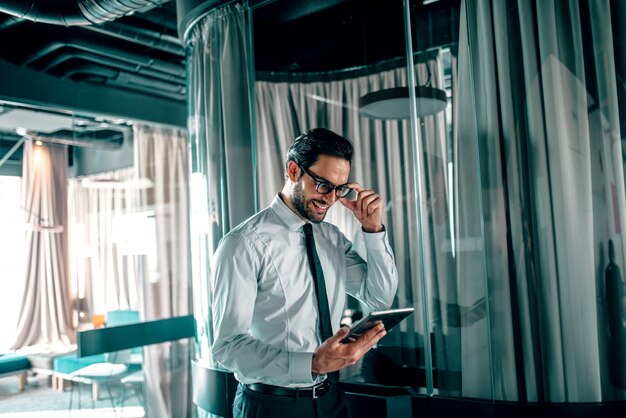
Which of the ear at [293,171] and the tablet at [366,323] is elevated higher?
the ear at [293,171]

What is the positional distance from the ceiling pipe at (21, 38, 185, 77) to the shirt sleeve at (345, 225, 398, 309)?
3551 mm

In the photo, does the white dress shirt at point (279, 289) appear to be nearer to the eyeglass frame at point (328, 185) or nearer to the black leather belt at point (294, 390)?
the black leather belt at point (294, 390)

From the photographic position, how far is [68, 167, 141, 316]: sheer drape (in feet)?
18.9

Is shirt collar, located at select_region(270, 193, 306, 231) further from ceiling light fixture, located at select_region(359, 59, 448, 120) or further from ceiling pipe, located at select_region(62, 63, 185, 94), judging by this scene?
ceiling pipe, located at select_region(62, 63, 185, 94)

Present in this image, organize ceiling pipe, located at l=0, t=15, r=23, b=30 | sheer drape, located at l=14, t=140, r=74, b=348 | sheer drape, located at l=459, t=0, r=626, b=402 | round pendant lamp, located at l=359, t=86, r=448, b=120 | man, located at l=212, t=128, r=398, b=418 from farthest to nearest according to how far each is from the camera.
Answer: sheer drape, located at l=14, t=140, r=74, b=348
ceiling pipe, located at l=0, t=15, r=23, b=30
round pendant lamp, located at l=359, t=86, r=448, b=120
sheer drape, located at l=459, t=0, r=626, b=402
man, located at l=212, t=128, r=398, b=418

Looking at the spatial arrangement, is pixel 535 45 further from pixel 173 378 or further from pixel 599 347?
pixel 173 378

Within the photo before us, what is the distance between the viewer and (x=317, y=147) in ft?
6.17

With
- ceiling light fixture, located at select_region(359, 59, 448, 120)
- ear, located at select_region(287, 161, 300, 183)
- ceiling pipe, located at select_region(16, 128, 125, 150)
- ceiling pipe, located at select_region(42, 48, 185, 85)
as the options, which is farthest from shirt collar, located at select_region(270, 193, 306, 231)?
ceiling pipe, located at select_region(16, 128, 125, 150)

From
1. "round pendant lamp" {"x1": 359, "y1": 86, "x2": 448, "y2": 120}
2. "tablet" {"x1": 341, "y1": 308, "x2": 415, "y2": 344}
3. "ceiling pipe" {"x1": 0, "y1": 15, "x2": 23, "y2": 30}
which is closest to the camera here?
"tablet" {"x1": 341, "y1": 308, "x2": 415, "y2": 344}

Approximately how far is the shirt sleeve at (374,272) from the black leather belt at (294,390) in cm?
42

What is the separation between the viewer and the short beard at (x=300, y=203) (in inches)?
75.9

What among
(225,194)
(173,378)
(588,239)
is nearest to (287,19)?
(225,194)

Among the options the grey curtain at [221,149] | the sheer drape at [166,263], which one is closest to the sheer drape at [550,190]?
the grey curtain at [221,149]

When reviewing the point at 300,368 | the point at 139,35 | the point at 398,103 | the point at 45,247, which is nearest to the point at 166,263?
the point at 45,247
